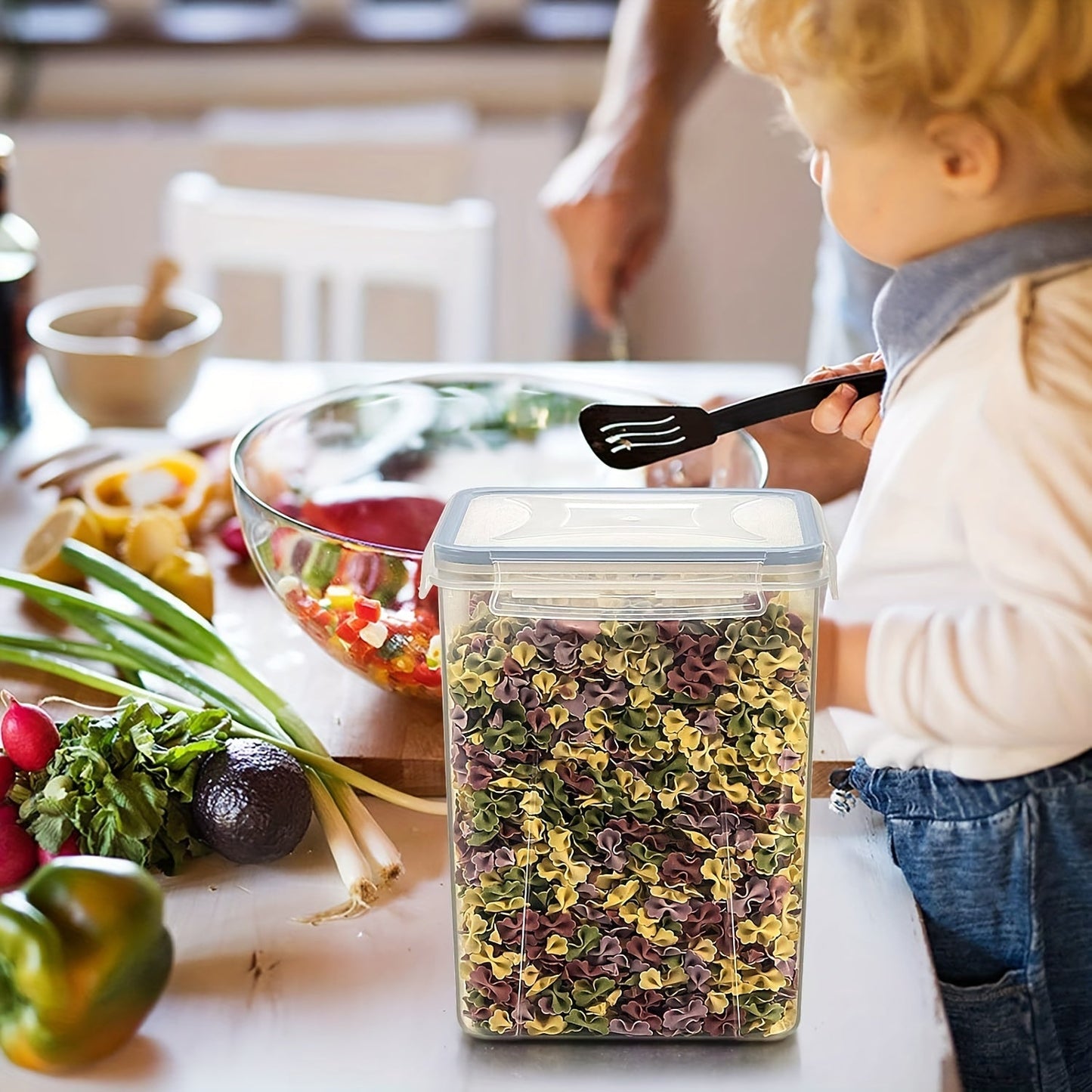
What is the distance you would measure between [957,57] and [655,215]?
855 mm

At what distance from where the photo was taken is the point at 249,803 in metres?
0.77

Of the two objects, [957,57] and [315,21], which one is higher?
[957,57]

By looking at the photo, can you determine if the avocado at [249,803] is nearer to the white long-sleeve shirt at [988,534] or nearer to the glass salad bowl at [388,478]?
the glass salad bowl at [388,478]

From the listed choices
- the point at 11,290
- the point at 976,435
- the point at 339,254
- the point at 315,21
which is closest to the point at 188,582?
the point at 11,290

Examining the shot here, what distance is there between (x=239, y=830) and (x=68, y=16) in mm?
2414

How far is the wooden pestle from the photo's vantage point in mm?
1415

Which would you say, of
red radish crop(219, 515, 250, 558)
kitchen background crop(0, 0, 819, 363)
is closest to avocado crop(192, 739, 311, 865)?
red radish crop(219, 515, 250, 558)

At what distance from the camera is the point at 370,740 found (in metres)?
0.91

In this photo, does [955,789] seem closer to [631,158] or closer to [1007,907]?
[1007,907]

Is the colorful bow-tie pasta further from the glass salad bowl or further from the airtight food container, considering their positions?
the glass salad bowl

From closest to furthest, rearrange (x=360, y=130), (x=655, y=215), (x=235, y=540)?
1. (x=235, y=540)
2. (x=655, y=215)
3. (x=360, y=130)

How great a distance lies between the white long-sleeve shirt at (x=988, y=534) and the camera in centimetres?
61

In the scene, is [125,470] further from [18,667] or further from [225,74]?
[225,74]

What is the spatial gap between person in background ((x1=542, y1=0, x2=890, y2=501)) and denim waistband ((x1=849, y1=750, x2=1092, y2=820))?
1.08 ft
